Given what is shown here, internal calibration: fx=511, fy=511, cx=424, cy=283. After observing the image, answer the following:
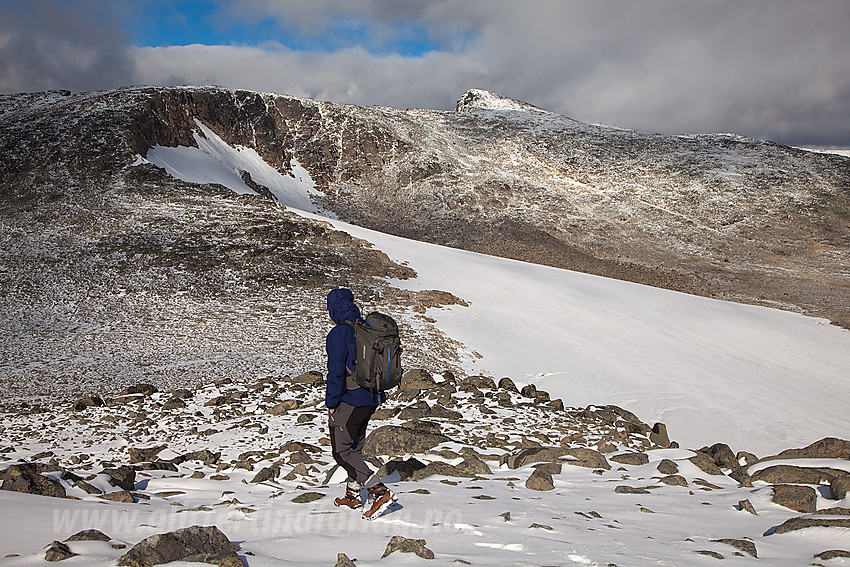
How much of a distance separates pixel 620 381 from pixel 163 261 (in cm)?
1835

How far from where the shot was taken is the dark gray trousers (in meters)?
5.40

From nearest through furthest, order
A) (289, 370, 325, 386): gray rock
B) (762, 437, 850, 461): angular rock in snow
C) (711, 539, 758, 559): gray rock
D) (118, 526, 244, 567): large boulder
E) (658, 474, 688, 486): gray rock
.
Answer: (118, 526, 244, 567): large boulder
(711, 539, 758, 559): gray rock
(658, 474, 688, 486): gray rock
(762, 437, 850, 461): angular rock in snow
(289, 370, 325, 386): gray rock

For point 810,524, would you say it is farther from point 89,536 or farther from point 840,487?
point 89,536

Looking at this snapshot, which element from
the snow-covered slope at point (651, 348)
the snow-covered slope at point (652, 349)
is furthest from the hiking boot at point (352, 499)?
the snow-covered slope at point (651, 348)

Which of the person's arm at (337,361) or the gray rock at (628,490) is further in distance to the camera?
the gray rock at (628,490)

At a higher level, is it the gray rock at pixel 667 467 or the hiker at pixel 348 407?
the hiker at pixel 348 407

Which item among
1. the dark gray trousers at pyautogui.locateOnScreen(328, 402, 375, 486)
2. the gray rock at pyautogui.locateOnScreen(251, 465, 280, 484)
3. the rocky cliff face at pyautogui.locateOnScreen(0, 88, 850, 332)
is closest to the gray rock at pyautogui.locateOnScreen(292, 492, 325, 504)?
the dark gray trousers at pyautogui.locateOnScreen(328, 402, 375, 486)

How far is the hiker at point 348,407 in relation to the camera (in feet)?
17.3

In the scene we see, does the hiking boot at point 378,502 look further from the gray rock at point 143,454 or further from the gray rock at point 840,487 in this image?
the gray rock at point 840,487

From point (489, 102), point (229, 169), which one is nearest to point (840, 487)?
point (229, 169)

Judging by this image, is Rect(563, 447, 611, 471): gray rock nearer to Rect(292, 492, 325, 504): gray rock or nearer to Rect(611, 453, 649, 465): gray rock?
Rect(611, 453, 649, 465): gray rock

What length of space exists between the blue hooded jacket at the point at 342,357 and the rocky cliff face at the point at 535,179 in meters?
31.3

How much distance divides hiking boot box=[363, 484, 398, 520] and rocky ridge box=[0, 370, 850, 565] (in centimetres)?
18

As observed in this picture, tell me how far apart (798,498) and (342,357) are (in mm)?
5542
